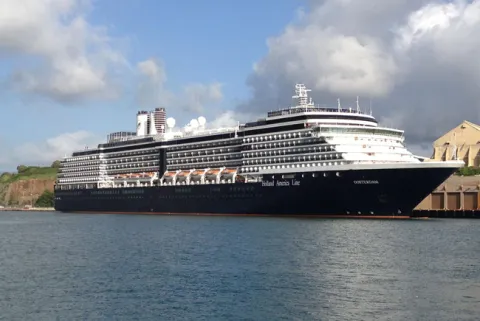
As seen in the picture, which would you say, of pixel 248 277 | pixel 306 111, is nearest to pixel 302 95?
pixel 306 111

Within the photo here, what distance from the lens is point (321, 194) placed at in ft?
268

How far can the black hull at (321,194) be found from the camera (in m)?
77.2

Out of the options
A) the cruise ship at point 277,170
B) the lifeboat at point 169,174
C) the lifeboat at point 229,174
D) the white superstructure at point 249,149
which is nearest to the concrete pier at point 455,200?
the cruise ship at point 277,170

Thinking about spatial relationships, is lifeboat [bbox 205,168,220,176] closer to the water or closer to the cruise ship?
the cruise ship

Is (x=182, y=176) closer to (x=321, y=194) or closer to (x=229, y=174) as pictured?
(x=229, y=174)

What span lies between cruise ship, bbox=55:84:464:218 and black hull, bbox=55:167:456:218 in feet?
0.40

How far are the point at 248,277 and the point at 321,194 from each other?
4482 centimetres

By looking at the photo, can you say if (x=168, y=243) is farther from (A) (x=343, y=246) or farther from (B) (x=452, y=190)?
(B) (x=452, y=190)

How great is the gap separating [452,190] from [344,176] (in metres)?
44.3

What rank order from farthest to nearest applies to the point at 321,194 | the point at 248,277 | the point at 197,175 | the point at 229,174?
1. the point at 197,175
2. the point at 229,174
3. the point at 321,194
4. the point at 248,277

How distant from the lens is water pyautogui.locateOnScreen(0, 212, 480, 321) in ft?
97.8

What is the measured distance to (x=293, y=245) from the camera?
52594 mm

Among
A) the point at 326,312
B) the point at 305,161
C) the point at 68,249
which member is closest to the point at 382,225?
the point at 305,161

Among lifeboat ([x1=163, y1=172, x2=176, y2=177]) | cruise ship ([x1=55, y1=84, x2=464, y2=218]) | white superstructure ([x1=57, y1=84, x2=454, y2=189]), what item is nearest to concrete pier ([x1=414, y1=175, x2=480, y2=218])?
cruise ship ([x1=55, y1=84, x2=464, y2=218])
